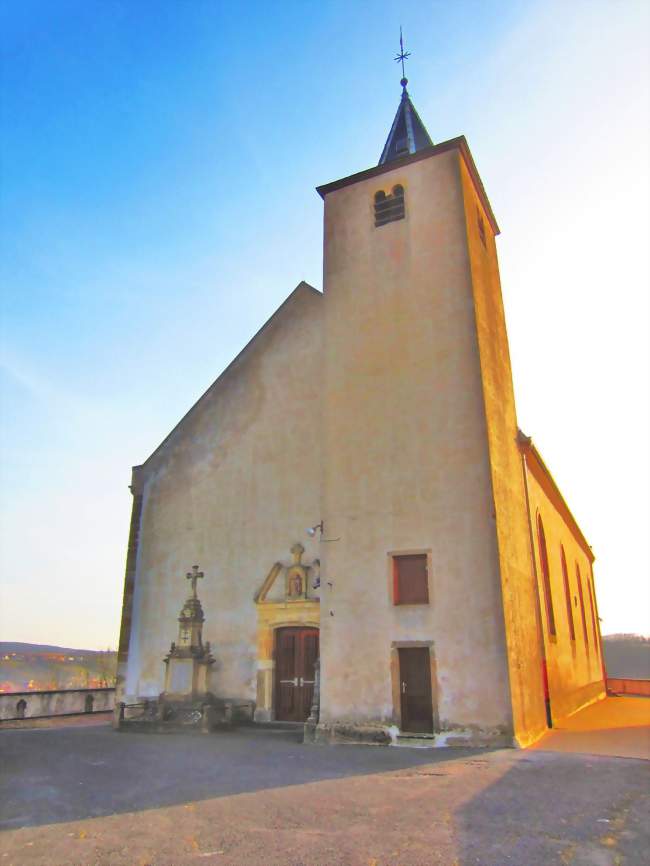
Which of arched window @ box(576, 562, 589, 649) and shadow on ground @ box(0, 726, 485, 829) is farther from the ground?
arched window @ box(576, 562, 589, 649)

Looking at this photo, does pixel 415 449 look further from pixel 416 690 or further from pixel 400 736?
pixel 400 736

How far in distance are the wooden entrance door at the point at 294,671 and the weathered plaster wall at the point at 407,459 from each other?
2062 mm

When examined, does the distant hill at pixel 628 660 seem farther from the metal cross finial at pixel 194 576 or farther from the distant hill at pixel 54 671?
the metal cross finial at pixel 194 576

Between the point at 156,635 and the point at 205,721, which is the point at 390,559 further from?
the point at 156,635

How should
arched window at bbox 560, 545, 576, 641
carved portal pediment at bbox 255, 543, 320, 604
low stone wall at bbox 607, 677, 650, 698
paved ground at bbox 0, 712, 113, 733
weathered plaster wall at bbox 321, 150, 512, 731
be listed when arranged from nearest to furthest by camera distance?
weathered plaster wall at bbox 321, 150, 512, 731 → carved portal pediment at bbox 255, 543, 320, 604 → paved ground at bbox 0, 712, 113, 733 → arched window at bbox 560, 545, 576, 641 → low stone wall at bbox 607, 677, 650, 698

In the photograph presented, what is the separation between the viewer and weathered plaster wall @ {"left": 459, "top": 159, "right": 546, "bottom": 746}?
36.0 ft

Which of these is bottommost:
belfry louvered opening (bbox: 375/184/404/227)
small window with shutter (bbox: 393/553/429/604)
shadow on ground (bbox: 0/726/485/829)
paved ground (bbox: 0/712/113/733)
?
paved ground (bbox: 0/712/113/733)

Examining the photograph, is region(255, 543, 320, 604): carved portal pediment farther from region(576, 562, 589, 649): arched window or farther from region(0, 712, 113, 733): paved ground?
region(576, 562, 589, 649): arched window

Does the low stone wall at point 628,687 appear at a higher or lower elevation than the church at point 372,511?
lower

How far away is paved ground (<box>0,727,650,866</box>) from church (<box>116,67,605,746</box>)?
1919mm

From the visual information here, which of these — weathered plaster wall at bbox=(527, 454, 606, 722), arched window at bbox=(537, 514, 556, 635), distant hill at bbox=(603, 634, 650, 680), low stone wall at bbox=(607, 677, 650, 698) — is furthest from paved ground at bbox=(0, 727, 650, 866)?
distant hill at bbox=(603, 634, 650, 680)

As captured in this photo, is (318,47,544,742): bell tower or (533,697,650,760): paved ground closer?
(533,697,650,760): paved ground

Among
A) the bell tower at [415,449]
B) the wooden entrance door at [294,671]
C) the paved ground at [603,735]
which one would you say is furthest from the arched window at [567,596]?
the wooden entrance door at [294,671]

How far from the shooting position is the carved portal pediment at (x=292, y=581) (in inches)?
542
